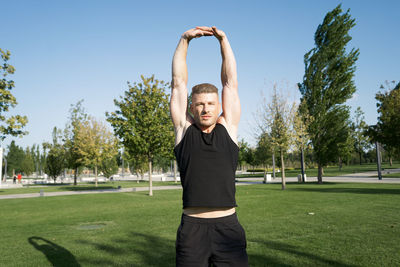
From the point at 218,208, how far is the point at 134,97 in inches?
718

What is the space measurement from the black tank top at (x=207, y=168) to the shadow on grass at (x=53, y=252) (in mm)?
4241

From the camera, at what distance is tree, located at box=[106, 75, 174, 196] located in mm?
19344

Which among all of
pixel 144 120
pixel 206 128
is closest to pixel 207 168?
pixel 206 128

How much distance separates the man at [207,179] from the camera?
230 centimetres

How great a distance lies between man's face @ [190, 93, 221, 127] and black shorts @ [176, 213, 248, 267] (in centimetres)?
85

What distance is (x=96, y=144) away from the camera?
100.0ft

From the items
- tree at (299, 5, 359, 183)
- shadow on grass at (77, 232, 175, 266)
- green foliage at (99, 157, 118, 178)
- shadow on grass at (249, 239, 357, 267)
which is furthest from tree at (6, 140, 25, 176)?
shadow on grass at (249, 239, 357, 267)

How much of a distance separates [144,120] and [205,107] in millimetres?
17149

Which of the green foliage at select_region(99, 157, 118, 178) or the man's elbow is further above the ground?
the man's elbow

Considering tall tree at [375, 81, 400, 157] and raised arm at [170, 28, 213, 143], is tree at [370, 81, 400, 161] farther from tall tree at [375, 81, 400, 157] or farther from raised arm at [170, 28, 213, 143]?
raised arm at [170, 28, 213, 143]

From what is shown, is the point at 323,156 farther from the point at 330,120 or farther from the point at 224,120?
the point at 224,120

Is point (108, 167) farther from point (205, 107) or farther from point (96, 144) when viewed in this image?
point (205, 107)

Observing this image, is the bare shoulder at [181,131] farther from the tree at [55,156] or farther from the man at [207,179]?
the tree at [55,156]

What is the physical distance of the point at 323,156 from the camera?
27141mm
